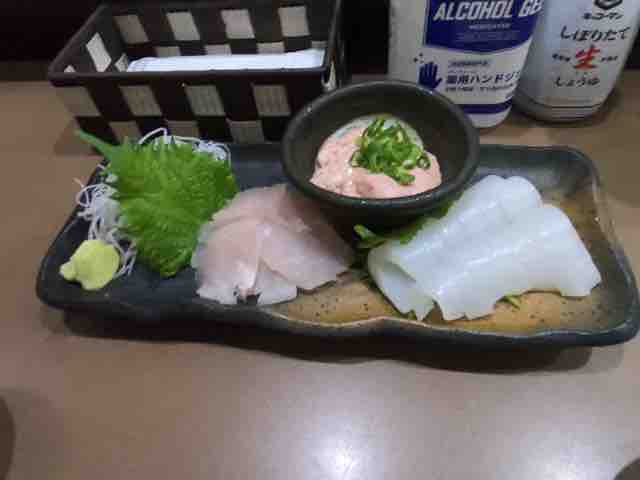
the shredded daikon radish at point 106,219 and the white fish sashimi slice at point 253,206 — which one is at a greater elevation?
the white fish sashimi slice at point 253,206

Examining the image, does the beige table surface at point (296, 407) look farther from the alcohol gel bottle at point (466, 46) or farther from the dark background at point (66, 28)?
the dark background at point (66, 28)

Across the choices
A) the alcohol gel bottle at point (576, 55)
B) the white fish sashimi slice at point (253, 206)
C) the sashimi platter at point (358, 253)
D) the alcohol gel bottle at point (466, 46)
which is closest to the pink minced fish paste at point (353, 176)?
the sashimi platter at point (358, 253)

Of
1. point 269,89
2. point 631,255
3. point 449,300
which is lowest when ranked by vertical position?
point 631,255

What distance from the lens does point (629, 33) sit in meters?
1.01

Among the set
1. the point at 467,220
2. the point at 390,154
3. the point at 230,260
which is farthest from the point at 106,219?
the point at 467,220

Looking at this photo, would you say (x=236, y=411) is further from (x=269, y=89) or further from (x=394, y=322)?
(x=269, y=89)

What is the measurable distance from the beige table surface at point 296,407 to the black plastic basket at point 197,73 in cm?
54

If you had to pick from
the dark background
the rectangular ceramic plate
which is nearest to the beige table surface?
the rectangular ceramic plate

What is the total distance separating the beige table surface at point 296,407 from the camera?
769 millimetres

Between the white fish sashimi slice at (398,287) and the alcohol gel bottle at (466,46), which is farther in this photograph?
the alcohol gel bottle at (466,46)

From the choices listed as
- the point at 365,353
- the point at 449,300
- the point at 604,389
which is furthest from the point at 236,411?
the point at 604,389

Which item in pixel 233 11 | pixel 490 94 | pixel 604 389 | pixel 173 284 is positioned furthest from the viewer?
pixel 233 11

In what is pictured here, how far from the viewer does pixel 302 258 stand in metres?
0.93

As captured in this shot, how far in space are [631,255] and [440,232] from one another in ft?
1.50
